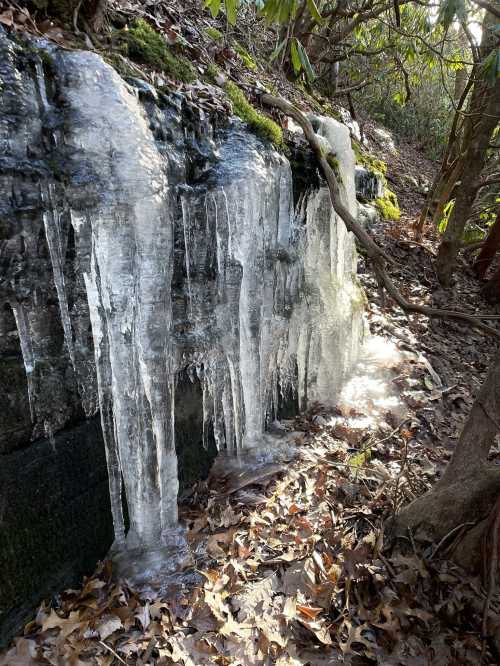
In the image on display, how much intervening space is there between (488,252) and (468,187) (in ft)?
4.50

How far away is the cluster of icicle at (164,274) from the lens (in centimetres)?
222

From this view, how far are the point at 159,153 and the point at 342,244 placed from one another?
2.76m

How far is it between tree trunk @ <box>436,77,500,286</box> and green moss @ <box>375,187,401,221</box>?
1972mm

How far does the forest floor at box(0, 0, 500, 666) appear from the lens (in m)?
2.19

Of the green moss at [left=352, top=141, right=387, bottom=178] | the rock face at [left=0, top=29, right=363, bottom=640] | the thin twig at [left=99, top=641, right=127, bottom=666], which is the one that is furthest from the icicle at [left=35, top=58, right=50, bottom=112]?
the green moss at [left=352, top=141, right=387, bottom=178]

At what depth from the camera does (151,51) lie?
296 centimetres

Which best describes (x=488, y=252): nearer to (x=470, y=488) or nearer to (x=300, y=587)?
(x=470, y=488)

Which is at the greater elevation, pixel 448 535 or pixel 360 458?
pixel 448 535

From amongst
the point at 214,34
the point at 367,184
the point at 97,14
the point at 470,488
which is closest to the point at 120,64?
the point at 97,14

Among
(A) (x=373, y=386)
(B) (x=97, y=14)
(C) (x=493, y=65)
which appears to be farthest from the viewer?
(A) (x=373, y=386)

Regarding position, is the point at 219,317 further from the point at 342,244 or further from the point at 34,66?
the point at 342,244

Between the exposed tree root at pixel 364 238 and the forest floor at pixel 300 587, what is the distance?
106 cm

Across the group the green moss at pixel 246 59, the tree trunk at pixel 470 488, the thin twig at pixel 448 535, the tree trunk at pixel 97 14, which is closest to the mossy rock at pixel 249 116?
the tree trunk at pixel 97 14

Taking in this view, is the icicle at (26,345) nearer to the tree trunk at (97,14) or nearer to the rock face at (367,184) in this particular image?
the tree trunk at (97,14)
